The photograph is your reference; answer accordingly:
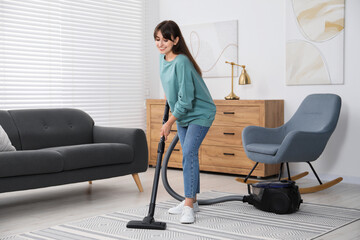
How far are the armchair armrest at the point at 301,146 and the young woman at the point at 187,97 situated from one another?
117cm

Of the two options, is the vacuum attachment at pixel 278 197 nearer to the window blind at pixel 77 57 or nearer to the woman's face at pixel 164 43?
the woman's face at pixel 164 43

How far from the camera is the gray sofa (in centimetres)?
352

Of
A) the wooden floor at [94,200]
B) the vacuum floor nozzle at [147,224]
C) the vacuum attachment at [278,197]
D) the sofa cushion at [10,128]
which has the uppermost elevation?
the sofa cushion at [10,128]

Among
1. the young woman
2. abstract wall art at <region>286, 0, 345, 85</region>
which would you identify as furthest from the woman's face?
abstract wall art at <region>286, 0, 345, 85</region>

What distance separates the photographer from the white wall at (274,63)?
483cm

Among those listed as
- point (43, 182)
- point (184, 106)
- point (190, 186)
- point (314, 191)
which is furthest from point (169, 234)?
point (314, 191)

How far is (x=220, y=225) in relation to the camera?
314 cm

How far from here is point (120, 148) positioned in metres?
4.17

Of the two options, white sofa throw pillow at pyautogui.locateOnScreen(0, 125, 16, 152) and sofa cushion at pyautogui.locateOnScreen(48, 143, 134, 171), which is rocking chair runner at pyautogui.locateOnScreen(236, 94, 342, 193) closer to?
sofa cushion at pyautogui.locateOnScreen(48, 143, 134, 171)

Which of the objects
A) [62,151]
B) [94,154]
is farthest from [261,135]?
[62,151]

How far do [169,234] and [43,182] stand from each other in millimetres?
1207

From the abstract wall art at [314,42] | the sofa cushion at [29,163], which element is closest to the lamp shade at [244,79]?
the abstract wall art at [314,42]

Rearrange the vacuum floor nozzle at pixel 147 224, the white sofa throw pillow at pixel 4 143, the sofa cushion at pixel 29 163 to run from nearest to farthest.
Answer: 1. the vacuum floor nozzle at pixel 147 224
2. the sofa cushion at pixel 29 163
3. the white sofa throw pillow at pixel 4 143

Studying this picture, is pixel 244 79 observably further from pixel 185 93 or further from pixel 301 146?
pixel 185 93
